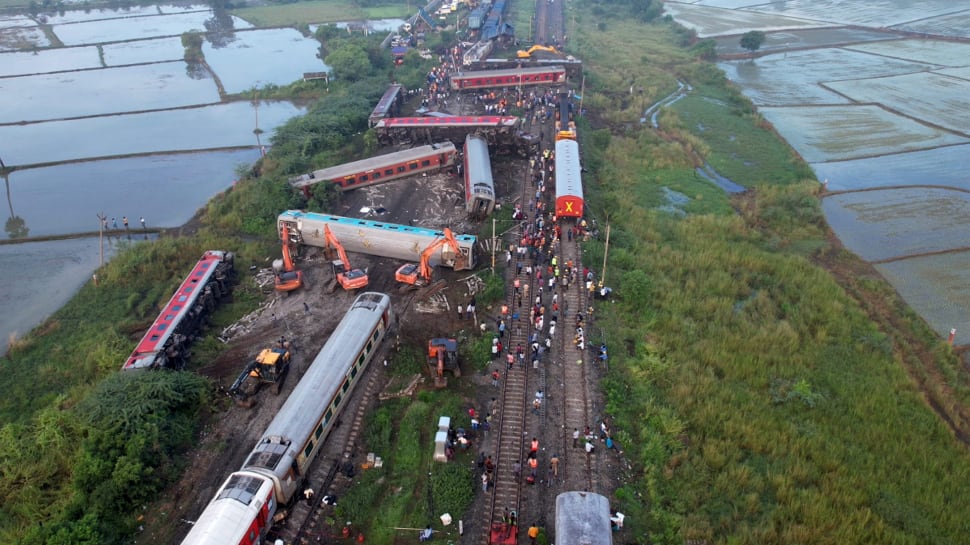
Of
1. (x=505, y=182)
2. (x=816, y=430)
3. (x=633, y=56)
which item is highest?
(x=633, y=56)

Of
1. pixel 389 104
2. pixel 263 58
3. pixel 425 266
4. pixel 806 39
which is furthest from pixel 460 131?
pixel 806 39

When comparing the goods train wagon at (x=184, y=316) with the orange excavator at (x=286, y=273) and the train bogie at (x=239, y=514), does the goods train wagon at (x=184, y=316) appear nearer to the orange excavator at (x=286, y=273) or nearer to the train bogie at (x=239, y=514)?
the orange excavator at (x=286, y=273)

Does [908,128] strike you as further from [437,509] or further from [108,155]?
[108,155]

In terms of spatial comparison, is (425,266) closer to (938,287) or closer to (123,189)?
(938,287)

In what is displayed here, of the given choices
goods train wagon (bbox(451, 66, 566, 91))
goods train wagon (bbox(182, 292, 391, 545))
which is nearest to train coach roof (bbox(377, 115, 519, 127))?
goods train wagon (bbox(451, 66, 566, 91))

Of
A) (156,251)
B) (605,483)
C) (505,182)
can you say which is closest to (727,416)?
(605,483)
